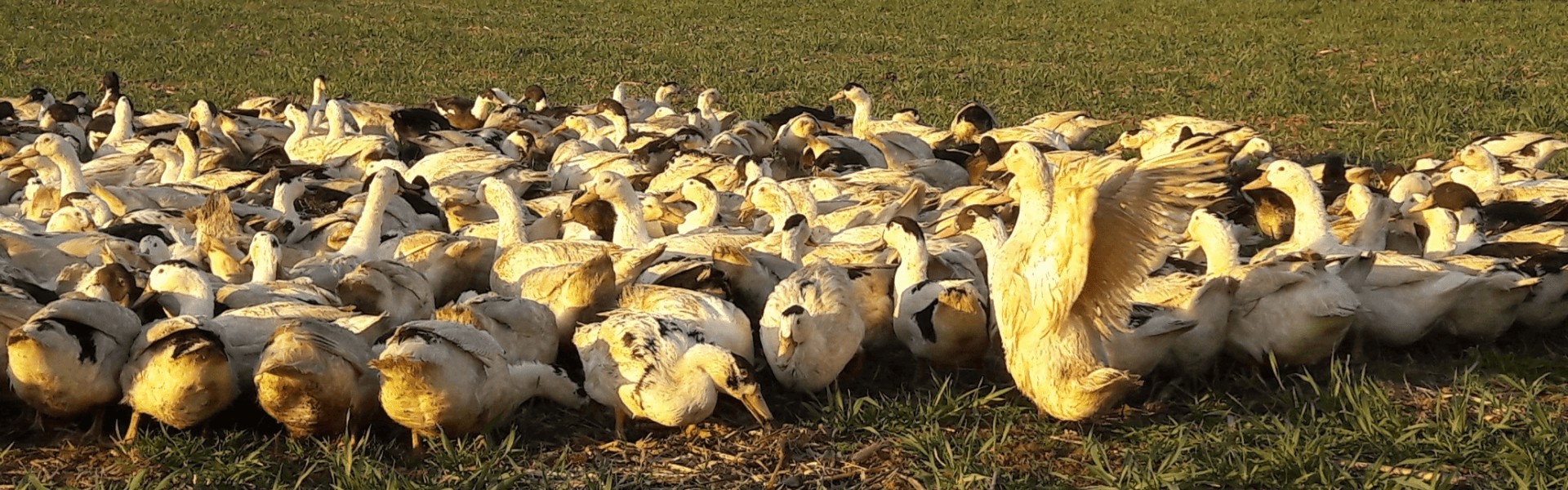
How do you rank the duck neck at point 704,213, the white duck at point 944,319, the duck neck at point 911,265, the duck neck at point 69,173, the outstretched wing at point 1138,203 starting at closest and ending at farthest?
1. the outstretched wing at point 1138,203
2. the white duck at point 944,319
3. the duck neck at point 911,265
4. the duck neck at point 704,213
5. the duck neck at point 69,173

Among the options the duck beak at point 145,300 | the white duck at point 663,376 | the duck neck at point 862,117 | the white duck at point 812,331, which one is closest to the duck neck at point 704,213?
the white duck at point 812,331

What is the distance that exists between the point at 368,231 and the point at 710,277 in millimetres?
2256

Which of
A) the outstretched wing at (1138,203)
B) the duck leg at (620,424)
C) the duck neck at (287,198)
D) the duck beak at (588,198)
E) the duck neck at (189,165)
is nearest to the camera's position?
the outstretched wing at (1138,203)

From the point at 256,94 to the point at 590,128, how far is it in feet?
22.5

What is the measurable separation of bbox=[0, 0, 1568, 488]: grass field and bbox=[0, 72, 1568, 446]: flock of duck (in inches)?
6.6

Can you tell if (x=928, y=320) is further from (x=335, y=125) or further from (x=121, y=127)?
(x=121, y=127)

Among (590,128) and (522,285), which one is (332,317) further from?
(590,128)

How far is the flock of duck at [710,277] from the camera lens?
448 cm

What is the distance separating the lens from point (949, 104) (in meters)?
14.4

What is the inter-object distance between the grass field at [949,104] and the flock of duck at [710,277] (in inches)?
6.6

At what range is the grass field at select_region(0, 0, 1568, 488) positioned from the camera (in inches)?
175

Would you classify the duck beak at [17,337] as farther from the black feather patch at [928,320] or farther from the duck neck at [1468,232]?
the duck neck at [1468,232]

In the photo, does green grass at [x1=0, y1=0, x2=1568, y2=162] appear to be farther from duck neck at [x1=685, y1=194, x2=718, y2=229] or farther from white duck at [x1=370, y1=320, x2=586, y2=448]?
white duck at [x1=370, y1=320, x2=586, y2=448]

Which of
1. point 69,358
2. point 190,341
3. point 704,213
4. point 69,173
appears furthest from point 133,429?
point 69,173
